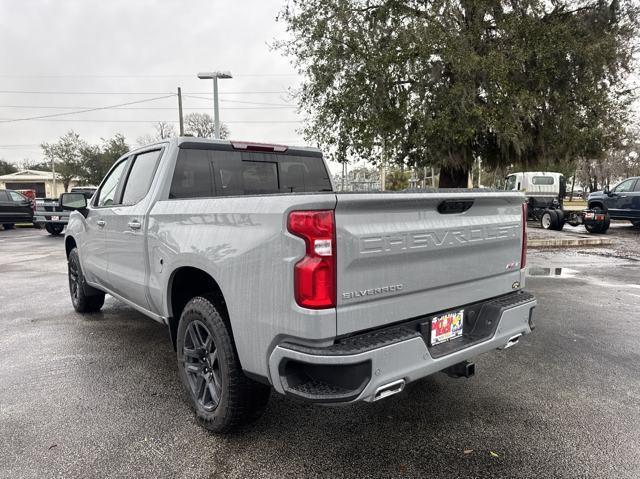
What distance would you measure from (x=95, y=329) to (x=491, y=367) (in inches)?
166

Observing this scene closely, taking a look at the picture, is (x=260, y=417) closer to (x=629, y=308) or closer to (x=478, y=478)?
(x=478, y=478)

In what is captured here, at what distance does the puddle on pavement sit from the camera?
8547mm

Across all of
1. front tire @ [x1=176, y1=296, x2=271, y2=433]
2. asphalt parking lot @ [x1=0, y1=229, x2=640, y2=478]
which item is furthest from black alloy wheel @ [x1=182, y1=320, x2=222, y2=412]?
asphalt parking lot @ [x1=0, y1=229, x2=640, y2=478]

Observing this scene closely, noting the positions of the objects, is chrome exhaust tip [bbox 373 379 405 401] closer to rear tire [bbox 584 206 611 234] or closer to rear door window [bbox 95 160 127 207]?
rear door window [bbox 95 160 127 207]

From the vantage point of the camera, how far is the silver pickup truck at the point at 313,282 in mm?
2215

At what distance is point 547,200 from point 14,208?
23562 mm

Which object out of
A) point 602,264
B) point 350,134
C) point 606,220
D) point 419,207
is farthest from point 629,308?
point 606,220

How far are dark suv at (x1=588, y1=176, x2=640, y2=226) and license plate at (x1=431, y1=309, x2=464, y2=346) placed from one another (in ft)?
58.6

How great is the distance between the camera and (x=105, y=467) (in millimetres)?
2582

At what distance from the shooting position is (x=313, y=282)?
2.18 metres

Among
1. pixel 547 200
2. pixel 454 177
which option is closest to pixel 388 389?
pixel 454 177

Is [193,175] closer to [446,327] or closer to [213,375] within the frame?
[213,375]

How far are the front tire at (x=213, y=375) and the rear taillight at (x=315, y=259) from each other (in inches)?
30.3

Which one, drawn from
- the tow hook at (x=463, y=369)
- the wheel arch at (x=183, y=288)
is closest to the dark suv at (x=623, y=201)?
the tow hook at (x=463, y=369)
